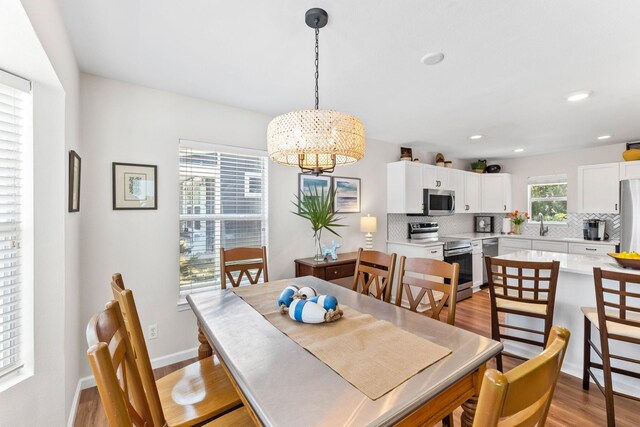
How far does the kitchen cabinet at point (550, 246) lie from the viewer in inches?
180

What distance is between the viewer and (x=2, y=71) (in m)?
1.48

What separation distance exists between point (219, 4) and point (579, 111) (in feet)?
12.0

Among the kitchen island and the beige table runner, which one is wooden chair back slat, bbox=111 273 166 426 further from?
the kitchen island

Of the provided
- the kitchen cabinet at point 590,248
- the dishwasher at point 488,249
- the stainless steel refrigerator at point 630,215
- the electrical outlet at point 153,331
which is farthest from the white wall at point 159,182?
the kitchen cabinet at point 590,248

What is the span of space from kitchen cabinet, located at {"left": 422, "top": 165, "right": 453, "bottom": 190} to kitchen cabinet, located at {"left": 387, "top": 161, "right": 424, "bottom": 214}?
12 centimetres

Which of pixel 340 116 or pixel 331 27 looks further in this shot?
pixel 331 27

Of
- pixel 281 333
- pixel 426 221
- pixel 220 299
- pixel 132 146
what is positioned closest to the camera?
pixel 281 333

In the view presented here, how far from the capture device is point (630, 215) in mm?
3582

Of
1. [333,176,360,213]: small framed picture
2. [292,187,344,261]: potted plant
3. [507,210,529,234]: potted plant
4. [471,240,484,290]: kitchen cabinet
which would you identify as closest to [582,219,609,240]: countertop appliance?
[507,210,529,234]: potted plant

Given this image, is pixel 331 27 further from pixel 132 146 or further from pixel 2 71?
pixel 132 146

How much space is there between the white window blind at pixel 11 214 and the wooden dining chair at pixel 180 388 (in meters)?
0.68

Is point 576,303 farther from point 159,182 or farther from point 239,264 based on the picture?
point 159,182

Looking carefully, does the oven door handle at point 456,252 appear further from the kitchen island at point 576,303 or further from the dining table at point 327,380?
the dining table at point 327,380

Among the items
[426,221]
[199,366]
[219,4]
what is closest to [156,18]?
[219,4]
